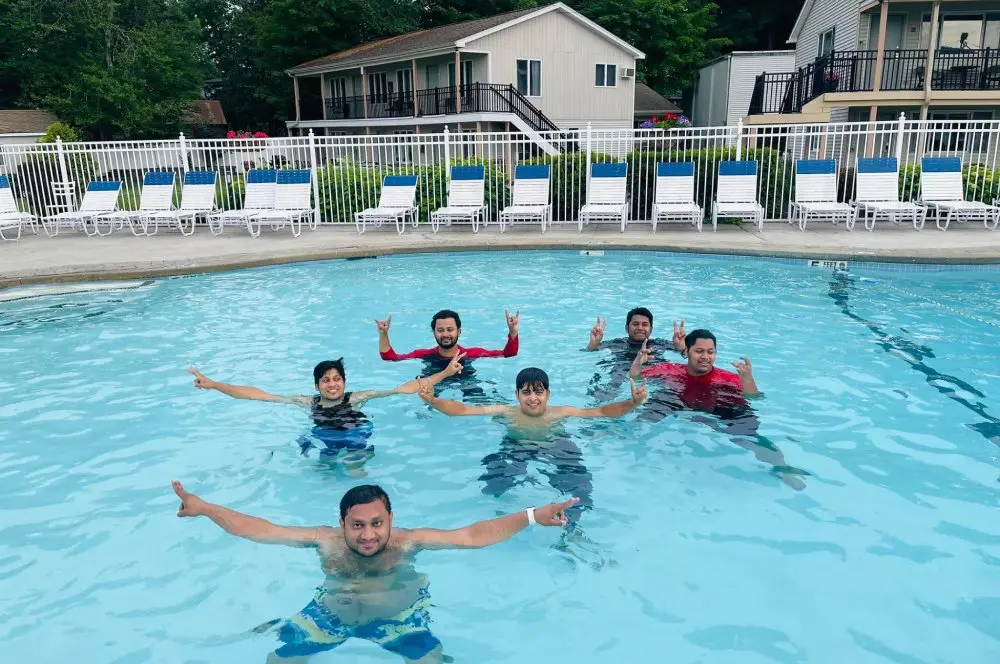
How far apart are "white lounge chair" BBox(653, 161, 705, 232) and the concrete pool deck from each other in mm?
322

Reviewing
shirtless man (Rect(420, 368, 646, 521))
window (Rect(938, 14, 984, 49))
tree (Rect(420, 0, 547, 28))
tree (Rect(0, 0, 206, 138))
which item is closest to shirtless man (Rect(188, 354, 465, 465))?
shirtless man (Rect(420, 368, 646, 521))

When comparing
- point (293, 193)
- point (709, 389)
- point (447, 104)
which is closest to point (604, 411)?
point (709, 389)

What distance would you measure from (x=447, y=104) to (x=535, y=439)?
2833cm

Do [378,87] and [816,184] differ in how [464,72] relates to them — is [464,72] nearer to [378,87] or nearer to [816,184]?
[378,87]

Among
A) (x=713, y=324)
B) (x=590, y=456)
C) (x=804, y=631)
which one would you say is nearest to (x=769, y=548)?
(x=804, y=631)

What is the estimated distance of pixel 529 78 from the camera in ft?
105

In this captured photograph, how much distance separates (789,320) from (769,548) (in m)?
4.99

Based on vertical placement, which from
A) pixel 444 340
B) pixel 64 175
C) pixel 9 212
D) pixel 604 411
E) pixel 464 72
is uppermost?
pixel 464 72

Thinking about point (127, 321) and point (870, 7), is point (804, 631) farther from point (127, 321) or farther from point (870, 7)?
point (870, 7)

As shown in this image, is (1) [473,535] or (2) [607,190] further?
(2) [607,190]

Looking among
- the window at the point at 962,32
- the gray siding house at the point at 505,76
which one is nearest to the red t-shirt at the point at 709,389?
the window at the point at 962,32

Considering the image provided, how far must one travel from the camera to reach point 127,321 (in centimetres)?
933

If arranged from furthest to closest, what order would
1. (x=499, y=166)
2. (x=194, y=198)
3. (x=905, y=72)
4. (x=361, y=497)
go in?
(x=905, y=72)
(x=499, y=166)
(x=194, y=198)
(x=361, y=497)

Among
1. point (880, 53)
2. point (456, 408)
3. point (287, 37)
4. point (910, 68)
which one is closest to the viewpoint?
point (456, 408)
